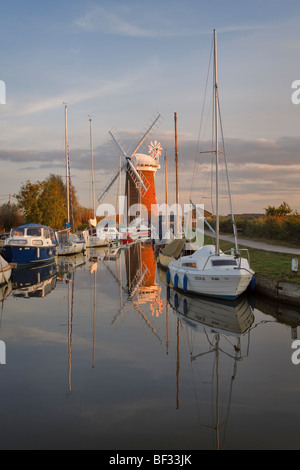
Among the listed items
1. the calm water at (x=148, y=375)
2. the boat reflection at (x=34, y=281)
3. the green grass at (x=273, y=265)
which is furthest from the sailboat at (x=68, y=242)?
the calm water at (x=148, y=375)

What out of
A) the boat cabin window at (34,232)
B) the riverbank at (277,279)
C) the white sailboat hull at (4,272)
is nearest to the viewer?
the riverbank at (277,279)

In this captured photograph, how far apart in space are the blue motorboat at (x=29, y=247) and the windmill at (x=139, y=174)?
3870 cm

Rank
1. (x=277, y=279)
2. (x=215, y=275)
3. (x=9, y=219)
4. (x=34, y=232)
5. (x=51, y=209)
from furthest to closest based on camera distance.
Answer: (x=9, y=219) → (x=51, y=209) → (x=34, y=232) → (x=277, y=279) → (x=215, y=275)

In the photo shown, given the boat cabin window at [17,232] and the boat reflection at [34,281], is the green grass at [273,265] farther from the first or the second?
the boat cabin window at [17,232]

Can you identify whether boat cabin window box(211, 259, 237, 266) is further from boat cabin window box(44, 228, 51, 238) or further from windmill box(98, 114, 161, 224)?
windmill box(98, 114, 161, 224)

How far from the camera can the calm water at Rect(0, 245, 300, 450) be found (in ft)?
25.0

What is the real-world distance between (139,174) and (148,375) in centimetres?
6623

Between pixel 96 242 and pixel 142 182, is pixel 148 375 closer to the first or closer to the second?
pixel 96 242

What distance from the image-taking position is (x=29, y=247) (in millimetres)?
Result: 33188

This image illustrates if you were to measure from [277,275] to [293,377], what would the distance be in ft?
32.9

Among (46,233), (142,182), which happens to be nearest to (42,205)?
(142,182)

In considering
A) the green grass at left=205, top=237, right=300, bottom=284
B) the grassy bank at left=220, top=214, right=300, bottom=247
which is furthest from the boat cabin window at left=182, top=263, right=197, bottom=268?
the grassy bank at left=220, top=214, right=300, bottom=247

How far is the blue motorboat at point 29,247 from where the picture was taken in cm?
3294

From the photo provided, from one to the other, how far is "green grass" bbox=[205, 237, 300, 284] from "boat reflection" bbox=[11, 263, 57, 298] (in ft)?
38.0
